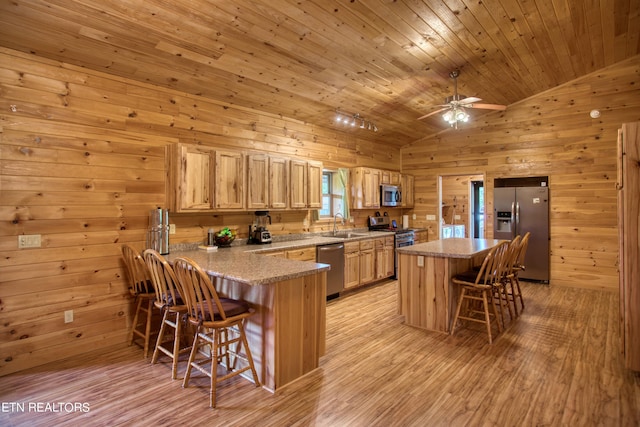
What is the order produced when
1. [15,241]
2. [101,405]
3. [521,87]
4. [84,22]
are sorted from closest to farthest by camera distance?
[101,405]
[84,22]
[15,241]
[521,87]

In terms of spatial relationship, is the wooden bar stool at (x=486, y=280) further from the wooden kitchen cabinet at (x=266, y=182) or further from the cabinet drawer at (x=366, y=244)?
the wooden kitchen cabinet at (x=266, y=182)

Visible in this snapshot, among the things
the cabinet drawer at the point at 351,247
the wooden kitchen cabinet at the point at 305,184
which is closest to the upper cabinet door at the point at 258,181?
the wooden kitchen cabinet at the point at 305,184

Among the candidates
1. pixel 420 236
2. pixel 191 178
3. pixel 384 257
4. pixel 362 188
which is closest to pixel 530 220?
pixel 420 236

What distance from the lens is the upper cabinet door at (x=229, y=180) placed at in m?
3.96

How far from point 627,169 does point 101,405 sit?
4163 mm

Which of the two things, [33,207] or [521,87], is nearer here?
[33,207]

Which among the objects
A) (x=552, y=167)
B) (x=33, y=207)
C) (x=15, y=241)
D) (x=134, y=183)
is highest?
A: (x=552, y=167)

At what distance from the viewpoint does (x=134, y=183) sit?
3582 mm

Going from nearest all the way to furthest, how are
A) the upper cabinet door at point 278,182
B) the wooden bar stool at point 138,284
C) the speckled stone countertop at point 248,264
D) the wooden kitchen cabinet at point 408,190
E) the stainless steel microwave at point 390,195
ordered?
the speckled stone countertop at point 248,264, the wooden bar stool at point 138,284, the upper cabinet door at point 278,182, the stainless steel microwave at point 390,195, the wooden kitchen cabinet at point 408,190

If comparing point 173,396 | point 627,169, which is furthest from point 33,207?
point 627,169

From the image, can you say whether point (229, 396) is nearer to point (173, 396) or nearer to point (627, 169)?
point (173, 396)

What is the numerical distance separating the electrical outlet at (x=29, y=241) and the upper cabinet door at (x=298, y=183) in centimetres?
268

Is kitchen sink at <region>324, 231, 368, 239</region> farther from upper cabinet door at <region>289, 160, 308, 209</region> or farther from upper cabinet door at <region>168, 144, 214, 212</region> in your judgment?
upper cabinet door at <region>168, 144, 214, 212</region>

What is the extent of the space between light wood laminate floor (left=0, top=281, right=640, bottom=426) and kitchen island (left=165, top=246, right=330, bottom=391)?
0.14 m
